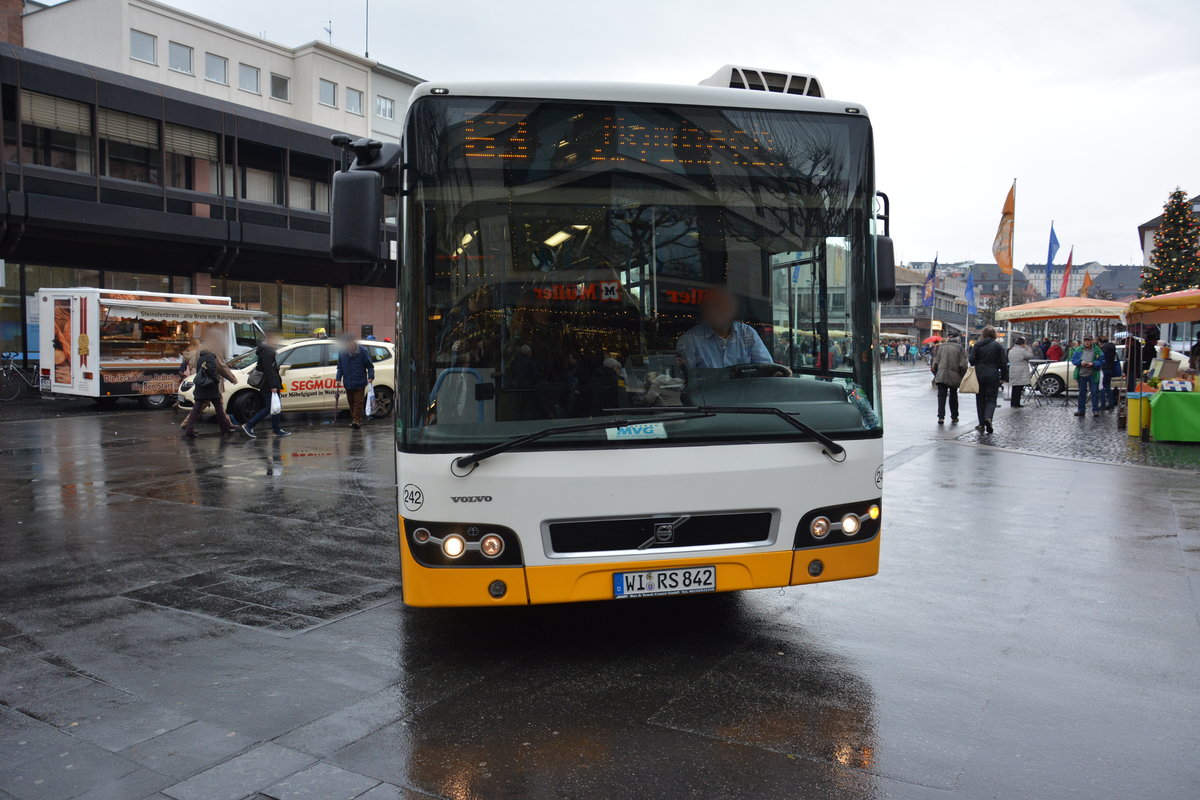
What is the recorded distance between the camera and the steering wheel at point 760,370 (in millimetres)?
4703

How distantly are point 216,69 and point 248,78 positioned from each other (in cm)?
158

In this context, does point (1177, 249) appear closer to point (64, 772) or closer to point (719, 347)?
point (719, 347)

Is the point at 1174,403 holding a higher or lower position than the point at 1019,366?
lower

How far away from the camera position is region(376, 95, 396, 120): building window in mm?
46906

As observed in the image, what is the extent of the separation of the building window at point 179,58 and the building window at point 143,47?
1.92ft

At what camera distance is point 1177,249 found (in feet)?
113

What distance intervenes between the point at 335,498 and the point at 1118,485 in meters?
8.86

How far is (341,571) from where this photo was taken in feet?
22.2

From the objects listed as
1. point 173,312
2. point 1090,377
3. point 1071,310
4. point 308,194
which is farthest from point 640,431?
point 308,194

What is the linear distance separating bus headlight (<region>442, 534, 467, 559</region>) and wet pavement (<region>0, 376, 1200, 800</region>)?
25.7 inches

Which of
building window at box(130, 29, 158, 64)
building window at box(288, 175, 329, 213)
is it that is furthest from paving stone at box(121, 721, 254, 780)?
building window at box(130, 29, 158, 64)

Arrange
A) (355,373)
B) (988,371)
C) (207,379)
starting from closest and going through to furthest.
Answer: (207,379) < (988,371) < (355,373)

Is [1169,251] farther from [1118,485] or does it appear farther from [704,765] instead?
[704,765]

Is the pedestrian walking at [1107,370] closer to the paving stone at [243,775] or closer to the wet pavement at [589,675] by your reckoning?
the wet pavement at [589,675]
